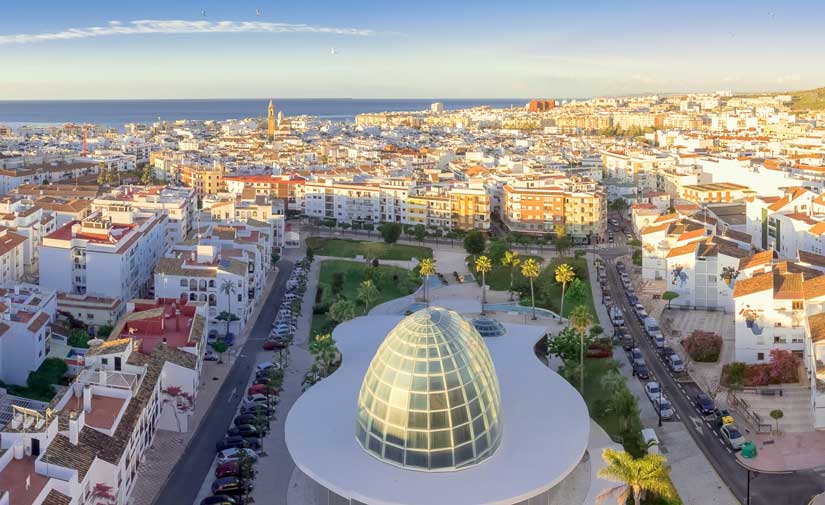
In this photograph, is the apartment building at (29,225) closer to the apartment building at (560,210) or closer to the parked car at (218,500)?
the parked car at (218,500)

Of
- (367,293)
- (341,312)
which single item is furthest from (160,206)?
(341,312)

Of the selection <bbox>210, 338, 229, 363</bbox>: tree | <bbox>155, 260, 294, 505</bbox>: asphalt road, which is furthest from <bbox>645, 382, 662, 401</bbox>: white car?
<bbox>210, 338, 229, 363</bbox>: tree

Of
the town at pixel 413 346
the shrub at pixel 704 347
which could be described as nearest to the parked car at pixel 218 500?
the town at pixel 413 346

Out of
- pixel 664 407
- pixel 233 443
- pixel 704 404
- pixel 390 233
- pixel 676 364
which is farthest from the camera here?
pixel 390 233

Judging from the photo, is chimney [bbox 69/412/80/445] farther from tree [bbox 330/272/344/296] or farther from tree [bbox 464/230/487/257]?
tree [bbox 464/230/487/257]

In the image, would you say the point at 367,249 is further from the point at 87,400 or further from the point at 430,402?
the point at 430,402

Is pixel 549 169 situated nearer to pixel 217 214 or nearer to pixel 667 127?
pixel 217 214
